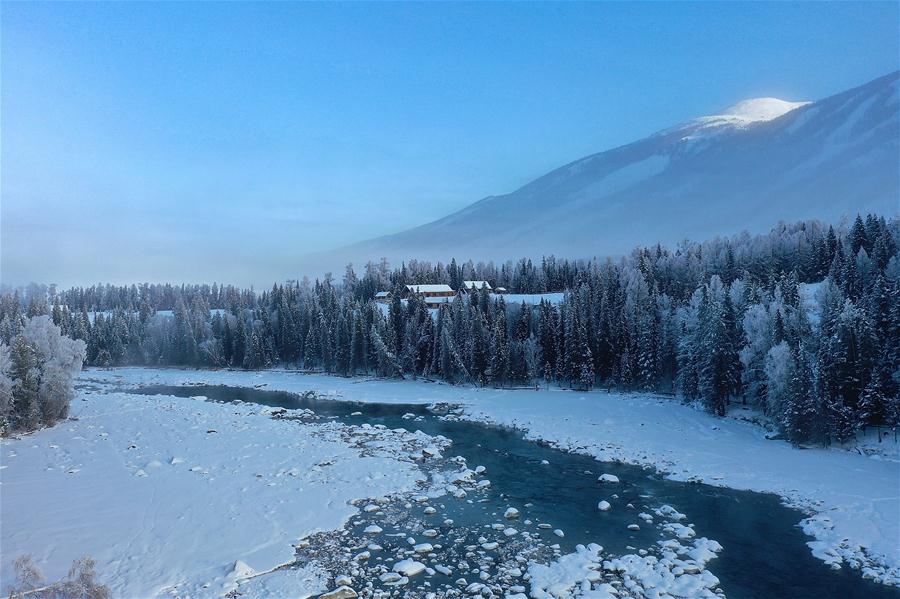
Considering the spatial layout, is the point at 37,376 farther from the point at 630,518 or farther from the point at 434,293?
the point at 434,293

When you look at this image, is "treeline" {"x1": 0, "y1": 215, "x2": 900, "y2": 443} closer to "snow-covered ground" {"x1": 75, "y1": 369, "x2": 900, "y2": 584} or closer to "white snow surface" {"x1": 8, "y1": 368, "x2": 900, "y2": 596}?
"snow-covered ground" {"x1": 75, "y1": 369, "x2": 900, "y2": 584}

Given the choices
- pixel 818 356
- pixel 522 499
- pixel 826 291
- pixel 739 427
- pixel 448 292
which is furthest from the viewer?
pixel 448 292

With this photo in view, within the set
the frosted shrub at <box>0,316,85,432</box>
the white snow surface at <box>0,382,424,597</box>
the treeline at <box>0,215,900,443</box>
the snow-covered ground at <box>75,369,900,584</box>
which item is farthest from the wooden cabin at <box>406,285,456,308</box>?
the frosted shrub at <box>0,316,85,432</box>

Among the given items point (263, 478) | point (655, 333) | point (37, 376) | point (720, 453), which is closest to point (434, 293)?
point (655, 333)

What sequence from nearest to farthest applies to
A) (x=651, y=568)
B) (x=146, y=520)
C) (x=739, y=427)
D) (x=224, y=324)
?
(x=651, y=568) → (x=146, y=520) → (x=739, y=427) → (x=224, y=324)

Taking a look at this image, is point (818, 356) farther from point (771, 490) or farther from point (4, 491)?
point (4, 491)

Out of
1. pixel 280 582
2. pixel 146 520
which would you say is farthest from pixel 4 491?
pixel 280 582

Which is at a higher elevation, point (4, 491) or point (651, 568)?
point (4, 491)
